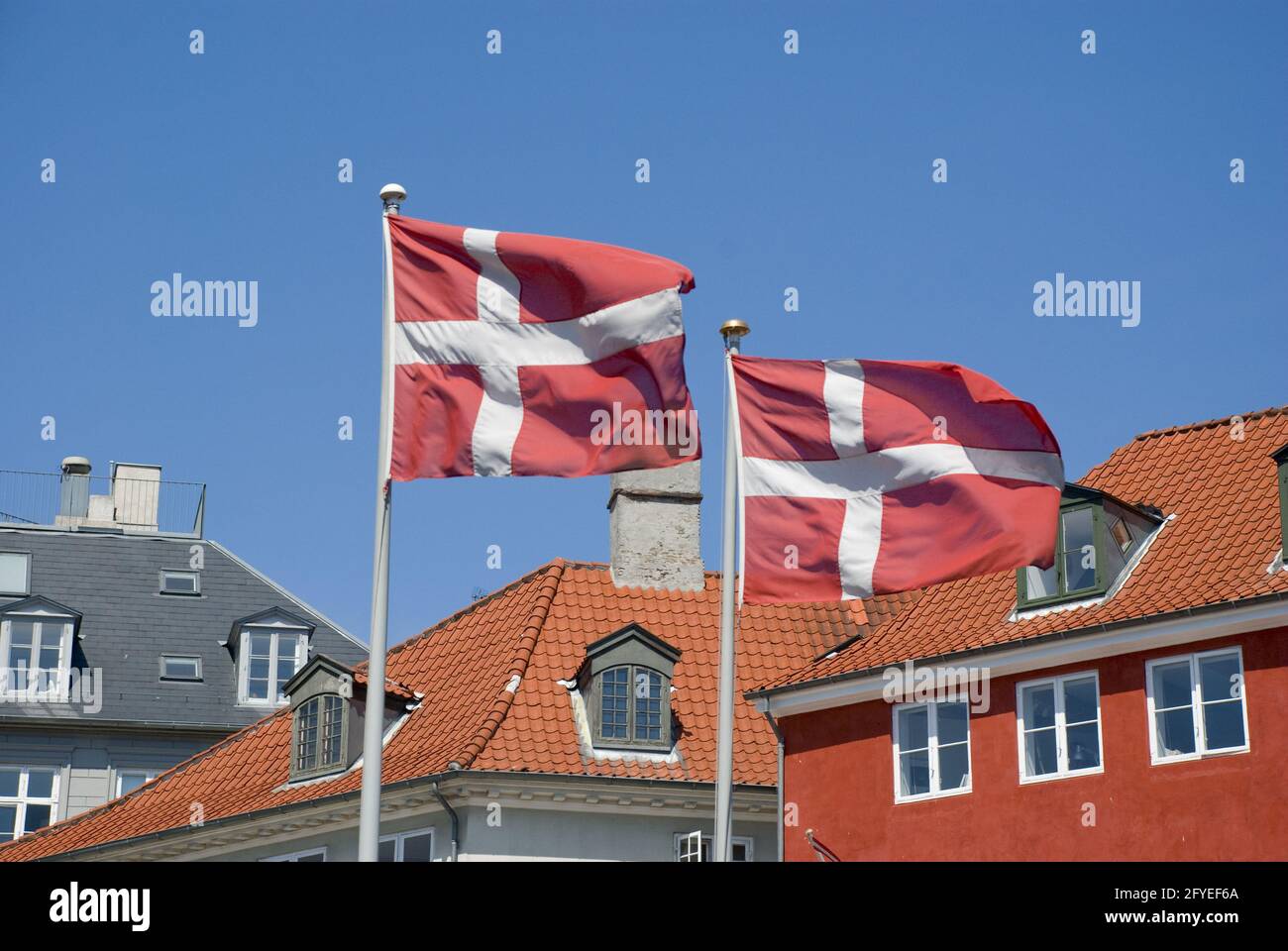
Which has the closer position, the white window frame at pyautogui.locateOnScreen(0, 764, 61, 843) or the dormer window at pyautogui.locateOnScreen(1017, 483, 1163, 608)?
the dormer window at pyautogui.locateOnScreen(1017, 483, 1163, 608)

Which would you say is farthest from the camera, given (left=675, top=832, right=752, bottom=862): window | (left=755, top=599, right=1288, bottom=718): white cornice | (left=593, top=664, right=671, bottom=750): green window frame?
(left=593, top=664, right=671, bottom=750): green window frame

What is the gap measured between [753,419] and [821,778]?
14848 mm

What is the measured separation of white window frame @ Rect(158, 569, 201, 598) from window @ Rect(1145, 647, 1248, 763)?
95.6ft

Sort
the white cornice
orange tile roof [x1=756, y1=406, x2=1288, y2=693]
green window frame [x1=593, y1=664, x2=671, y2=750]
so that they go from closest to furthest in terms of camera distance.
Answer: the white cornice, orange tile roof [x1=756, y1=406, x2=1288, y2=693], green window frame [x1=593, y1=664, x2=671, y2=750]

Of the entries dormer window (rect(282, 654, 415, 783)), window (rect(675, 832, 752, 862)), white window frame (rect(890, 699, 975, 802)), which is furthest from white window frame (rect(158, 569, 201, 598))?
white window frame (rect(890, 699, 975, 802))

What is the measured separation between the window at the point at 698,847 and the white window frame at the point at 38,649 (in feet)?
Answer: 64.2

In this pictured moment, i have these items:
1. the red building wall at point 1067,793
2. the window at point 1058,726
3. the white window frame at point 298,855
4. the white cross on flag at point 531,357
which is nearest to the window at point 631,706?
the red building wall at point 1067,793

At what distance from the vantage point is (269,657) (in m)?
49.0

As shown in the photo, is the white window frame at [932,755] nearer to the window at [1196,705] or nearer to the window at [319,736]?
the window at [1196,705]

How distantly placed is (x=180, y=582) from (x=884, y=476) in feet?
118

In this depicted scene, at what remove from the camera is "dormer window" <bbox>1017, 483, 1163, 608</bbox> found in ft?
96.8

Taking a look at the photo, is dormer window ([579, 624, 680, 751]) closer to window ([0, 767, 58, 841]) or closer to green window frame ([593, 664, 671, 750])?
green window frame ([593, 664, 671, 750])
